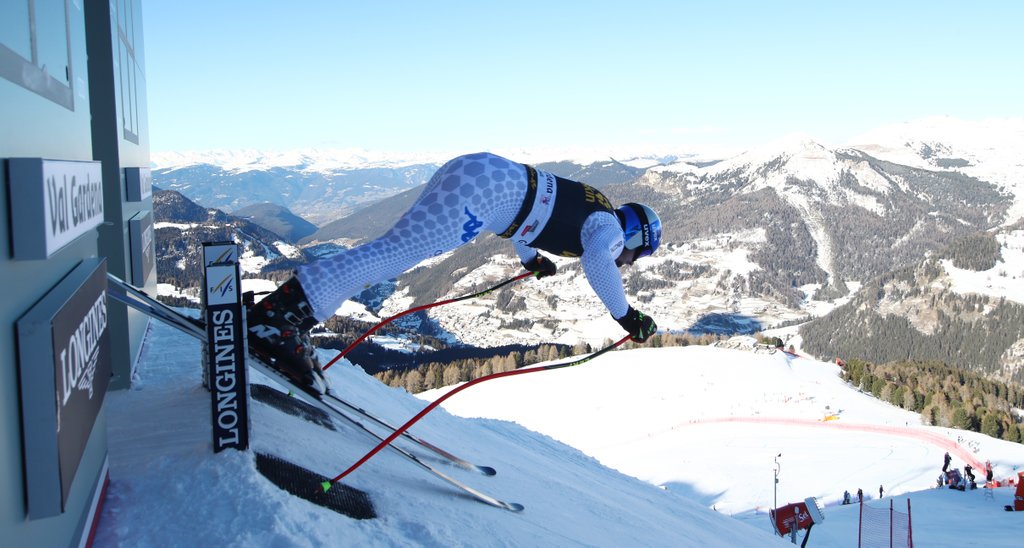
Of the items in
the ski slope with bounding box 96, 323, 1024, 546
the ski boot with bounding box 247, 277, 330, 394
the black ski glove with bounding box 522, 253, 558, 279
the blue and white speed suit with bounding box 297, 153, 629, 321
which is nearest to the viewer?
the ski slope with bounding box 96, 323, 1024, 546

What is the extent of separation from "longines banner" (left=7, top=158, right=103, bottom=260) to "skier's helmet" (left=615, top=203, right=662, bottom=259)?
4.46 meters

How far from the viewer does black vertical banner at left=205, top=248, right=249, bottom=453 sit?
4062 mm

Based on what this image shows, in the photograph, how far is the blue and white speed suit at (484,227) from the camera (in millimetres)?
4738

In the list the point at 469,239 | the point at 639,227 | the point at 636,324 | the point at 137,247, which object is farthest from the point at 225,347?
the point at 137,247

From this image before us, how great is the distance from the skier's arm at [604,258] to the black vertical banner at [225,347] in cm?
289

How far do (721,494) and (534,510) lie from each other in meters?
21.6

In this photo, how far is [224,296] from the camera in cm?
407

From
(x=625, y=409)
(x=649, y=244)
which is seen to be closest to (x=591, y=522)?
(x=649, y=244)

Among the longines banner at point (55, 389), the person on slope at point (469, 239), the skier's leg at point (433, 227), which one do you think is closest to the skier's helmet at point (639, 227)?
the person on slope at point (469, 239)

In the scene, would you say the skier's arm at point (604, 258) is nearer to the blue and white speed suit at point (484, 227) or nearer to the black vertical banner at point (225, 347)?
the blue and white speed suit at point (484, 227)

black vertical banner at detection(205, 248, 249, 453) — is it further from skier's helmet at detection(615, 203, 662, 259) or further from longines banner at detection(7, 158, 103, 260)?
skier's helmet at detection(615, 203, 662, 259)

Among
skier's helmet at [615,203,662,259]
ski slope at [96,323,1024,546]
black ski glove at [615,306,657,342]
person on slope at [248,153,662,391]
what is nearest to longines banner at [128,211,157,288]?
ski slope at [96,323,1024,546]

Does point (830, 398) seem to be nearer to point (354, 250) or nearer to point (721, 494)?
point (721, 494)

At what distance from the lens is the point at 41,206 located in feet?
7.72
